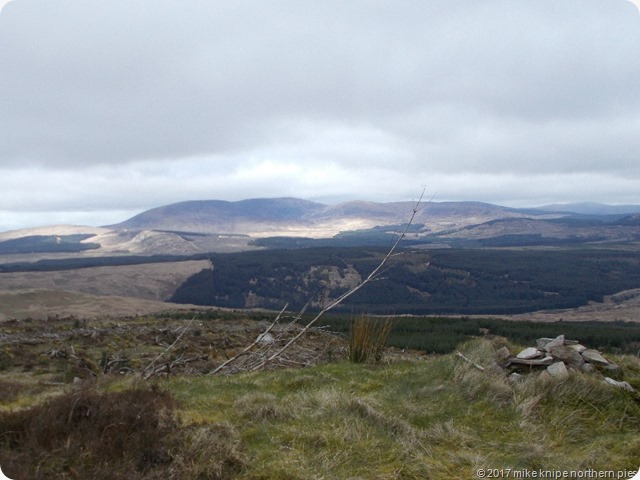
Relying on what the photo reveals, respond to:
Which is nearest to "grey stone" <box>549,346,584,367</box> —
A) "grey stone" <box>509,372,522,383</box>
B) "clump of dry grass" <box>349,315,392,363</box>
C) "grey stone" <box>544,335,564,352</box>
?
"grey stone" <box>544,335,564,352</box>

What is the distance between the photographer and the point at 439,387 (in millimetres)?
7250

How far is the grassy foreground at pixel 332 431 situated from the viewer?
4.42m

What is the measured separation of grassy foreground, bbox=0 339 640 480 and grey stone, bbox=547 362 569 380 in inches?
6.1

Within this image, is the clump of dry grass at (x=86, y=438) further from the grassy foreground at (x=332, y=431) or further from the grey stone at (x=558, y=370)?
the grey stone at (x=558, y=370)

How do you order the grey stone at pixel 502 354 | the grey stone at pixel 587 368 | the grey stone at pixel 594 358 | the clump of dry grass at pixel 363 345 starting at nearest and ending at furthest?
the grey stone at pixel 587 368, the grey stone at pixel 594 358, the grey stone at pixel 502 354, the clump of dry grass at pixel 363 345

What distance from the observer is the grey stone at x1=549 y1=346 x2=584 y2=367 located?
26.1 ft

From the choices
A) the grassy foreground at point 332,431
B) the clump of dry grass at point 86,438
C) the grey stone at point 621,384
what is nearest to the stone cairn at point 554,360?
the grey stone at point 621,384

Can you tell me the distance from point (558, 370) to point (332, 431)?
3.77m

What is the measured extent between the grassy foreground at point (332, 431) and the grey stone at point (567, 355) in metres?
0.84

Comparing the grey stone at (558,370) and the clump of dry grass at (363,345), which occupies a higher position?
the grey stone at (558,370)

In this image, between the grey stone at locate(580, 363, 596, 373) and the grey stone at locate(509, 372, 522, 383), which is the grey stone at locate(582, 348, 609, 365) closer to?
the grey stone at locate(580, 363, 596, 373)

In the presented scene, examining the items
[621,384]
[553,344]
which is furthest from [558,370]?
[553,344]

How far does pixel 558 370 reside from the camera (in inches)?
282

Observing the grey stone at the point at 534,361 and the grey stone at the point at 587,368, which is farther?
the grey stone at the point at 534,361
